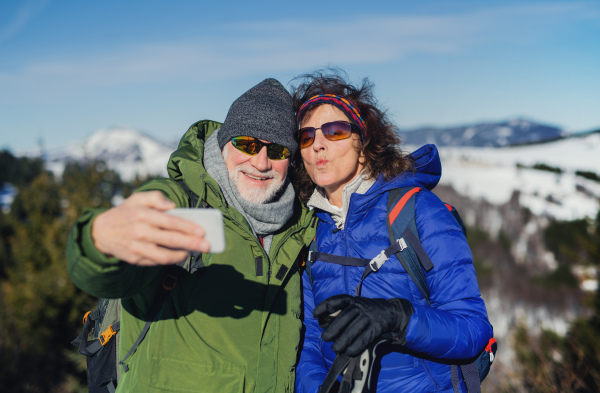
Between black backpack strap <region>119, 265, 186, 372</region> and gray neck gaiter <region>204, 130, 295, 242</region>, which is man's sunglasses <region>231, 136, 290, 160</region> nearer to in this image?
gray neck gaiter <region>204, 130, 295, 242</region>

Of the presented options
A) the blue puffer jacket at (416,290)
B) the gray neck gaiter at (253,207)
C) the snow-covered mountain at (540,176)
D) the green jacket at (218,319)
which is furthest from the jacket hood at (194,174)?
the snow-covered mountain at (540,176)

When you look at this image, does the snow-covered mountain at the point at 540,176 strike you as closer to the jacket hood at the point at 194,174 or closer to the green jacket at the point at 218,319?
the green jacket at the point at 218,319

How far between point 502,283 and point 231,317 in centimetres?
5979

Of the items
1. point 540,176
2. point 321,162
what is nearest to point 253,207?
point 321,162

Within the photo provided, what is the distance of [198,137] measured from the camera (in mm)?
2805

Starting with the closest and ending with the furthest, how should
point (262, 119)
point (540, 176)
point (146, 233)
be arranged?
point (146, 233) < point (262, 119) < point (540, 176)

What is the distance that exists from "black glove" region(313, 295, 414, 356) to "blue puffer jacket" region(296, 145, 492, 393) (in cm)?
6

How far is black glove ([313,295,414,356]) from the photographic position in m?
1.86

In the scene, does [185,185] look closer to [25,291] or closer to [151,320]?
[151,320]

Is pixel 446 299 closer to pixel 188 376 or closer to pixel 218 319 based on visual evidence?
pixel 218 319

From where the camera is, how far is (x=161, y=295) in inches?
85.1

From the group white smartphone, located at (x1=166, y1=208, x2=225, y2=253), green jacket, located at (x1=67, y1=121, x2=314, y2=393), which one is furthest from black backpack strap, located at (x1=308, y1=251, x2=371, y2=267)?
white smartphone, located at (x1=166, y1=208, x2=225, y2=253)

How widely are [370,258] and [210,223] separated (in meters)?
1.21

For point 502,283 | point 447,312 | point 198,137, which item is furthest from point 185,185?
point 502,283
